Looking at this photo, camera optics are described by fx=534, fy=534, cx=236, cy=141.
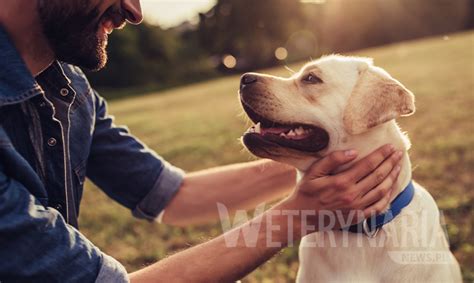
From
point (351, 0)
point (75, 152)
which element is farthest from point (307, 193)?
point (351, 0)

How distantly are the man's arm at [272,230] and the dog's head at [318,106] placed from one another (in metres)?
0.32

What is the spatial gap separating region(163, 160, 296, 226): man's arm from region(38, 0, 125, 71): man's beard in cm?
112

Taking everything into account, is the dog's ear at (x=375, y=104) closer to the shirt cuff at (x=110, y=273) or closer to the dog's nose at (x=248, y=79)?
the dog's nose at (x=248, y=79)

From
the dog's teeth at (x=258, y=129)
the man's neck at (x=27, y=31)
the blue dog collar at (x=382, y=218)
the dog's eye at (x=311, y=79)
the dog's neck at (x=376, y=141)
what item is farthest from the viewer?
the dog's eye at (x=311, y=79)

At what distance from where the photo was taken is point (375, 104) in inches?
111

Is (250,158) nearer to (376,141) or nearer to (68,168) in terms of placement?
(376,141)

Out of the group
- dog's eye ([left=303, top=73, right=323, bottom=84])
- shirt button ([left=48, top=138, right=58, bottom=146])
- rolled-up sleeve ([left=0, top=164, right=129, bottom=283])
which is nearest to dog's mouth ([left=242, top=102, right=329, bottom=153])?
dog's eye ([left=303, top=73, right=323, bottom=84])

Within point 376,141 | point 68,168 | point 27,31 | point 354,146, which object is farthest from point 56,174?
point 376,141

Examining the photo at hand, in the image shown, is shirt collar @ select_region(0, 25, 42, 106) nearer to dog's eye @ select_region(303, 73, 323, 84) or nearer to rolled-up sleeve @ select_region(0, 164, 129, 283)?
rolled-up sleeve @ select_region(0, 164, 129, 283)

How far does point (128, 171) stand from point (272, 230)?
1223 mm

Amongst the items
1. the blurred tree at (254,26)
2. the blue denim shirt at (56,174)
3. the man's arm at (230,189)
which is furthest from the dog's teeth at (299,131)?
the blurred tree at (254,26)

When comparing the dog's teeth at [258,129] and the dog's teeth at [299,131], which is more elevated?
the dog's teeth at [258,129]

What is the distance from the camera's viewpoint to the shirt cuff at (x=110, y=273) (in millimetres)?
2240

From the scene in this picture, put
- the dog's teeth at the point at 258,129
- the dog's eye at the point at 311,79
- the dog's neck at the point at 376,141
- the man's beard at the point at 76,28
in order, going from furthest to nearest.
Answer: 1. the dog's eye at the point at 311,79
2. the dog's teeth at the point at 258,129
3. the dog's neck at the point at 376,141
4. the man's beard at the point at 76,28
